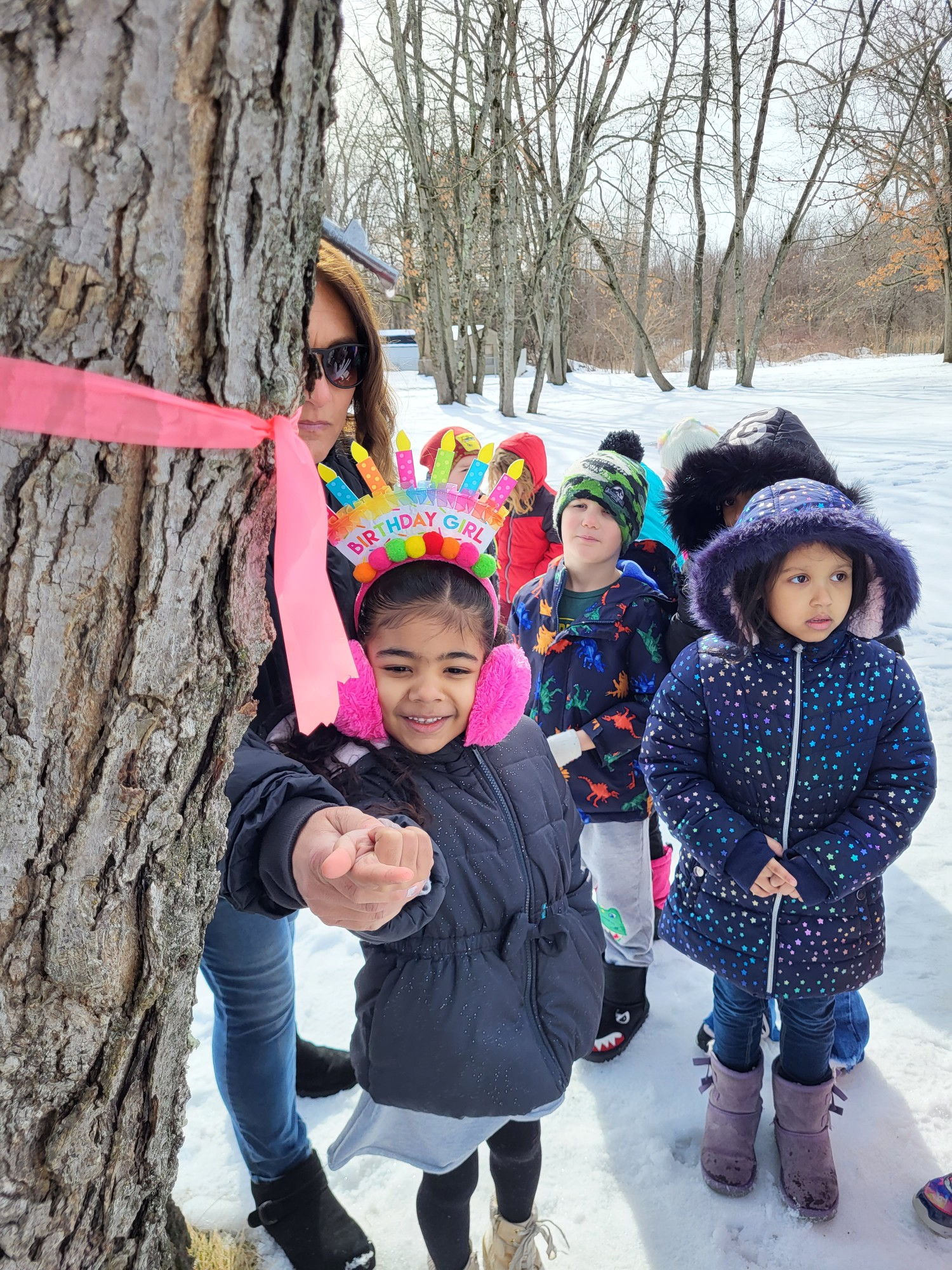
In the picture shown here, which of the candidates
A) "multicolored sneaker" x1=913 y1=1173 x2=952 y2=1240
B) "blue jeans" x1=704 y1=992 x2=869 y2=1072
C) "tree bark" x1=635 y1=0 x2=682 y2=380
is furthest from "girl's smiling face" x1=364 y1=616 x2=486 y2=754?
"tree bark" x1=635 y1=0 x2=682 y2=380

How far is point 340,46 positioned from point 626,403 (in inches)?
564

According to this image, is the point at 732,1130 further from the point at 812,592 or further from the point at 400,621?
the point at 400,621

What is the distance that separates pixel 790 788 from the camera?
1.82 meters

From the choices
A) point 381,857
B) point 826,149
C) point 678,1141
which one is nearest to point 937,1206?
point 678,1141

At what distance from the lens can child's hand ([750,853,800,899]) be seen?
→ 1737 millimetres

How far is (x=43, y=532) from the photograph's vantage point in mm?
679

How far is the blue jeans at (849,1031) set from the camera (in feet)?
7.08

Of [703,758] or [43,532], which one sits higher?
[43,532]

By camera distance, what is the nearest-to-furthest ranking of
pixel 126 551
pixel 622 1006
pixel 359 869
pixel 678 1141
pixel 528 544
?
pixel 126 551 < pixel 359 869 < pixel 678 1141 < pixel 622 1006 < pixel 528 544

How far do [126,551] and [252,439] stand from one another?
0.16 metres

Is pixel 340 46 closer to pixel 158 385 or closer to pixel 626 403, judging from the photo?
pixel 158 385

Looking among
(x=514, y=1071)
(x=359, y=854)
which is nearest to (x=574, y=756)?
(x=514, y=1071)

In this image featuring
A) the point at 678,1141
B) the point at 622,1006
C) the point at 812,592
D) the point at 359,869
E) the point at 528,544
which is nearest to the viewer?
the point at 359,869

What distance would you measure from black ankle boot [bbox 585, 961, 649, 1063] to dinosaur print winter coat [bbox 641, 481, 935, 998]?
579 mm
